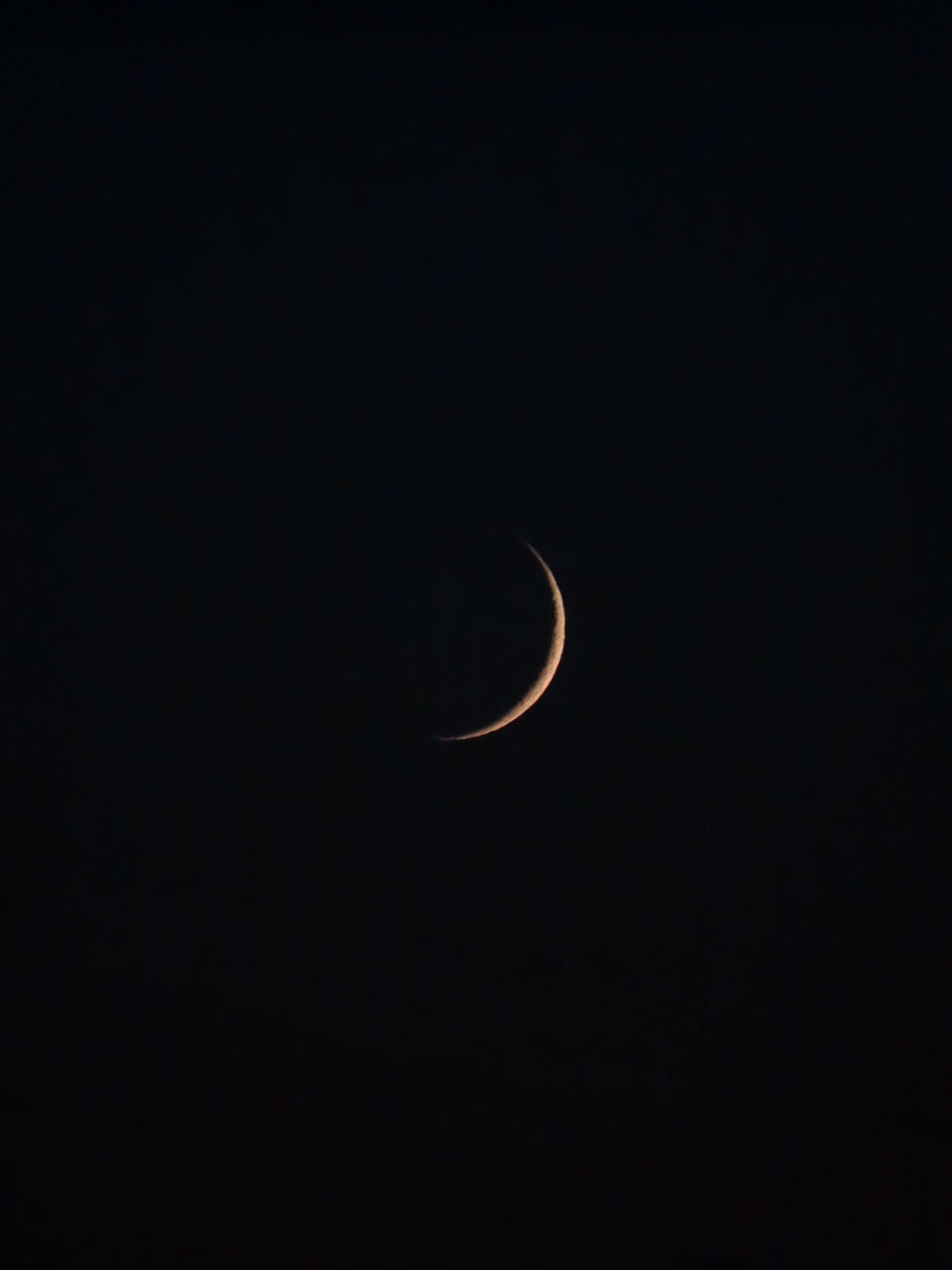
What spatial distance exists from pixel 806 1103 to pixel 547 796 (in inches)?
32.5

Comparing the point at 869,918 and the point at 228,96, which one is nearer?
the point at 869,918

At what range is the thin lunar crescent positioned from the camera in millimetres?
1897

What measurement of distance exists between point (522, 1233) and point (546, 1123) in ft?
0.76

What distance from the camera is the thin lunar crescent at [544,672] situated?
190 centimetres

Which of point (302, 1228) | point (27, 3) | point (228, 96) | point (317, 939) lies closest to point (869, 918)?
point (317, 939)

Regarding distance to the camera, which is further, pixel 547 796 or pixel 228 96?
pixel 228 96

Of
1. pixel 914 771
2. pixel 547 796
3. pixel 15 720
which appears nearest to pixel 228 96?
pixel 15 720

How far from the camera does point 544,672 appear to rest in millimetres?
1906

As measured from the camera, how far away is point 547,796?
189 centimetres

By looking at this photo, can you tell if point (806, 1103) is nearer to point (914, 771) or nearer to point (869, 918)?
point (869, 918)

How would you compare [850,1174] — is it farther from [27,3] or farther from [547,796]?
[27,3]

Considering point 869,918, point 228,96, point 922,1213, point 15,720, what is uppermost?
point 228,96

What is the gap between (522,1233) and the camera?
6.11ft

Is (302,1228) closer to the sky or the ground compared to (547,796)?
closer to the ground
